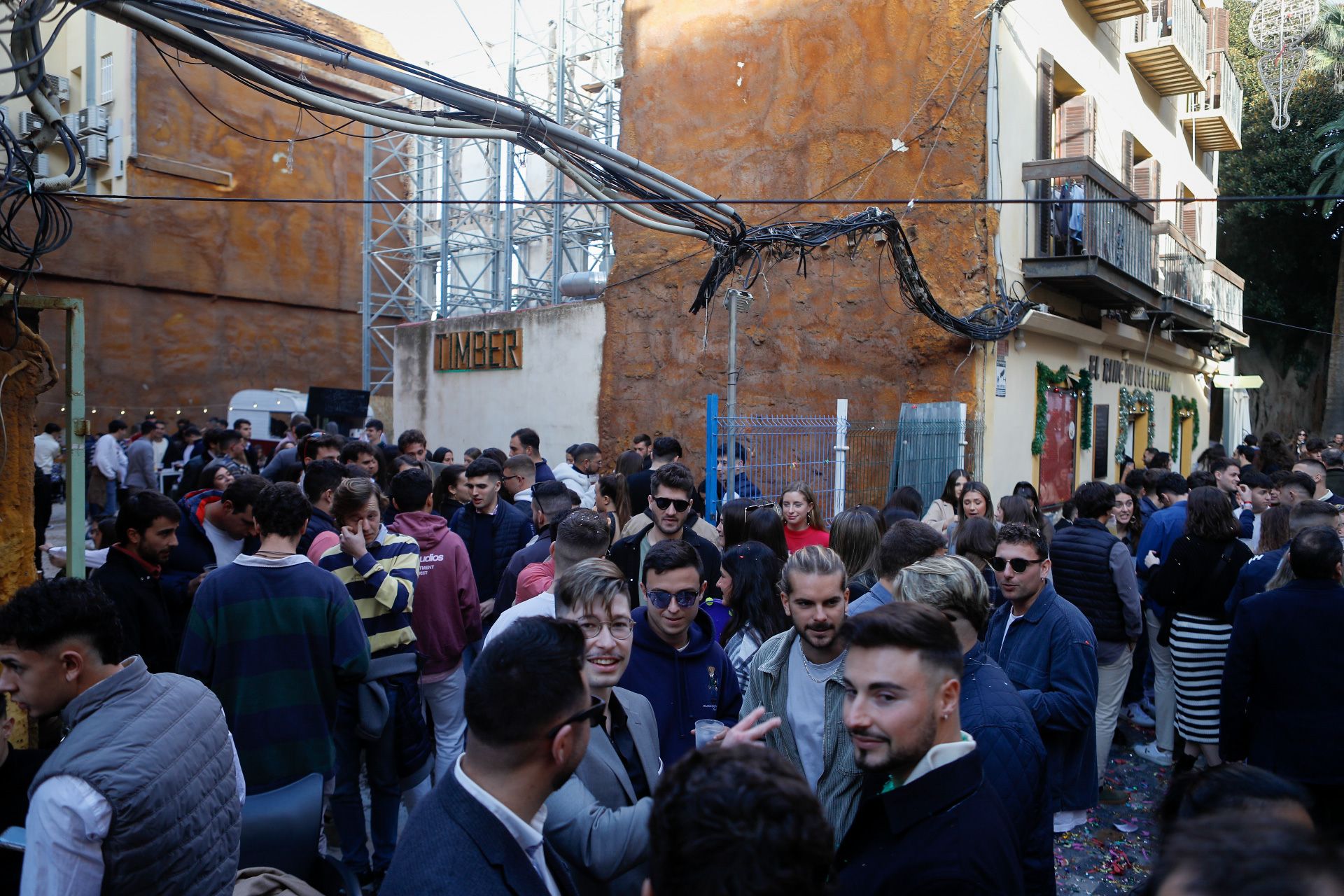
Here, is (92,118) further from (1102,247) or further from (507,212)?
(1102,247)

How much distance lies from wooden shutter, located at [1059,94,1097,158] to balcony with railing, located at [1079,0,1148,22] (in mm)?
1324

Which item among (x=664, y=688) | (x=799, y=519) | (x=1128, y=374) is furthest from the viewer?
(x=1128, y=374)

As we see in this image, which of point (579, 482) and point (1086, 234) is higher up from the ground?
point (1086, 234)

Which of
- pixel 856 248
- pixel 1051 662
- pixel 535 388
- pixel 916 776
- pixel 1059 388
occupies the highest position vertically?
pixel 856 248

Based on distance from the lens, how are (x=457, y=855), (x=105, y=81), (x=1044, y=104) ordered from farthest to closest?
(x=105, y=81), (x=1044, y=104), (x=457, y=855)

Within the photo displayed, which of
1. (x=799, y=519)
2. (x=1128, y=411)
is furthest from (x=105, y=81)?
(x=1128, y=411)

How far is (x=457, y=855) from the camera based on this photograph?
1.78 m

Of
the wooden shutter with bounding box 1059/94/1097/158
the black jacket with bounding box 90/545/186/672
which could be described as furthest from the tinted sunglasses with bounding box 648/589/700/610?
the wooden shutter with bounding box 1059/94/1097/158

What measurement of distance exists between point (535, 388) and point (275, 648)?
36.1 feet

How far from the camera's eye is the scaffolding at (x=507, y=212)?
1966 cm

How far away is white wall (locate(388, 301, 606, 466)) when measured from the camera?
46.6ft

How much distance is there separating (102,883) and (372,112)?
16.8 ft

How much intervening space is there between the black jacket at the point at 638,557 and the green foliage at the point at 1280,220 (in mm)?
28130

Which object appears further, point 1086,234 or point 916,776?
point 1086,234
